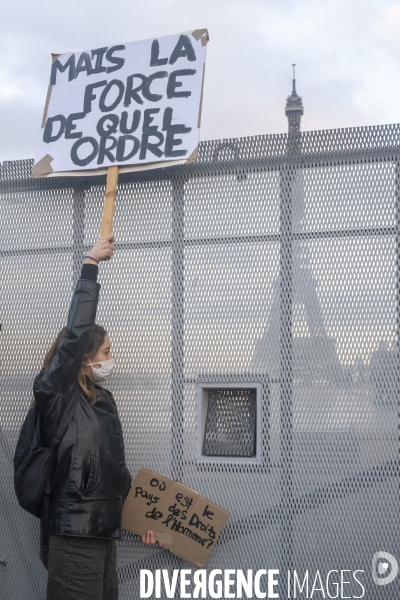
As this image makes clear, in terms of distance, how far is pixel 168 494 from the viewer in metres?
3.38

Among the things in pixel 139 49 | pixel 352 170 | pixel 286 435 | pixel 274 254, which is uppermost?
pixel 139 49

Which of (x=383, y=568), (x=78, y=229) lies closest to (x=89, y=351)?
(x=78, y=229)

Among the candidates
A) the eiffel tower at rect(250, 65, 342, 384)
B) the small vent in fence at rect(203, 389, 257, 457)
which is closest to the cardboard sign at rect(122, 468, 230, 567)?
the small vent in fence at rect(203, 389, 257, 457)

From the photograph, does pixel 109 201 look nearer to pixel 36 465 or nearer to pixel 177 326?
pixel 177 326

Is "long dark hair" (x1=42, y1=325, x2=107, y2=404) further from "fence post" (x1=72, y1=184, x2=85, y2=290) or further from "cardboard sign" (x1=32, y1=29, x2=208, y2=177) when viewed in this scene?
"cardboard sign" (x1=32, y1=29, x2=208, y2=177)

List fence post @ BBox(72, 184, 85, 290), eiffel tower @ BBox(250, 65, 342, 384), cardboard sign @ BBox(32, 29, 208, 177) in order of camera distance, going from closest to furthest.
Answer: eiffel tower @ BBox(250, 65, 342, 384) < cardboard sign @ BBox(32, 29, 208, 177) < fence post @ BBox(72, 184, 85, 290)

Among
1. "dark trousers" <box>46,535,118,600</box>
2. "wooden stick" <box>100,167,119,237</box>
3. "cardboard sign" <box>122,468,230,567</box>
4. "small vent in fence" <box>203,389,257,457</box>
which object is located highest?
"wooden stick" <box>100,167,119,237</box>

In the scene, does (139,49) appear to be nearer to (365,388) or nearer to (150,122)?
(150,122)

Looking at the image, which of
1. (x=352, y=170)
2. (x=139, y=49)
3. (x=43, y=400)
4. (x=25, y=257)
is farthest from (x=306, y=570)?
(x=139, y=49)

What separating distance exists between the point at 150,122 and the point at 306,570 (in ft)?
7.64

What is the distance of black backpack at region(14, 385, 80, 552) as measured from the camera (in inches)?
119

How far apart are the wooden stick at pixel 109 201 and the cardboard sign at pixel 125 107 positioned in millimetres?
67

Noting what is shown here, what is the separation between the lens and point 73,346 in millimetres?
2992

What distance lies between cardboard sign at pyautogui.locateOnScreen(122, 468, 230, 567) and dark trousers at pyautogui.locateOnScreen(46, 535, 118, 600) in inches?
16.0
